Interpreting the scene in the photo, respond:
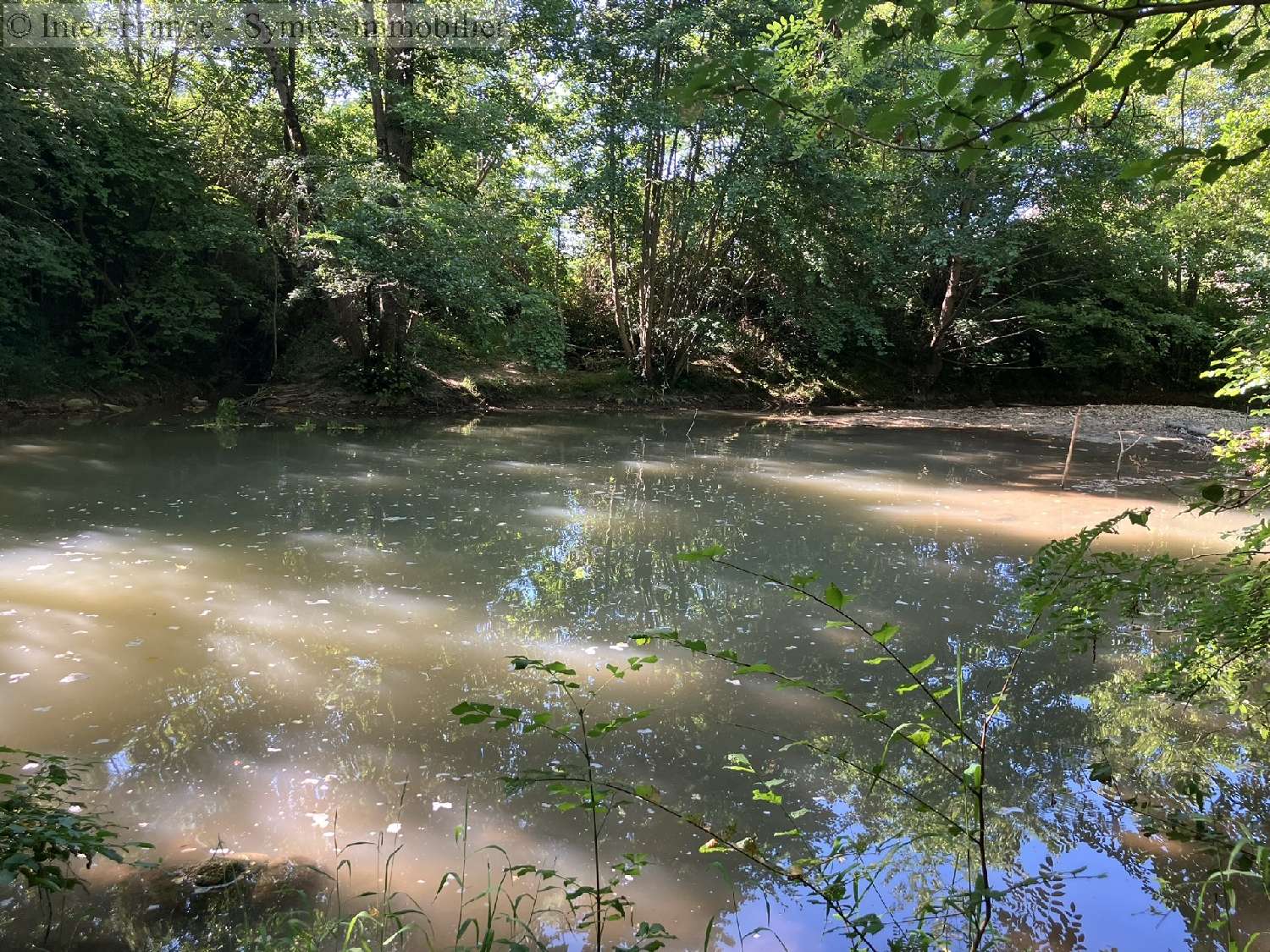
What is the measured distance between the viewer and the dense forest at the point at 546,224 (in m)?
13.4

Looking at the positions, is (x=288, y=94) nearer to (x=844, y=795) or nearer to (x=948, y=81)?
(x=844, y=795)

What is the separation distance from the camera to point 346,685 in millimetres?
4129

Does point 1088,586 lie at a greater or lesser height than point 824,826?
greater

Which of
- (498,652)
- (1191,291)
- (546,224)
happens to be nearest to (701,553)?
(498,652)

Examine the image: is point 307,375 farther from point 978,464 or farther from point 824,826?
point 824,826

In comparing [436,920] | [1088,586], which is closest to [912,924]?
[1088,586]

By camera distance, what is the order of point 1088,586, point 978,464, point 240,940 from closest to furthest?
1. point 240,940
2. point 1088,586
3. point 978,464

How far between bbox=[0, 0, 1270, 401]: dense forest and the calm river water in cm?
545

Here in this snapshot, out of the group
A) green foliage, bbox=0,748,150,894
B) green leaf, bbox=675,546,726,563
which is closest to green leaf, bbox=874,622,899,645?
green leaf, bbox=675,546,726,563

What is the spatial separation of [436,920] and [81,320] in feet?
51.3

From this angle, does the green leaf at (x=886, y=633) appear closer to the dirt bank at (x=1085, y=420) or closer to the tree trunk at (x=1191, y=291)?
the dirt bank at (x=1085, y=420)

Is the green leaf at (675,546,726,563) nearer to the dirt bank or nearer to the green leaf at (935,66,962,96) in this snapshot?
the green leaf at (935,66,962,96)

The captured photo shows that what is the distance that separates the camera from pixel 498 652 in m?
4.67

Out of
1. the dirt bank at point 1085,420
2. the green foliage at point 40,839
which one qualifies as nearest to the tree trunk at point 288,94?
the dirt bank at point 1085,420
